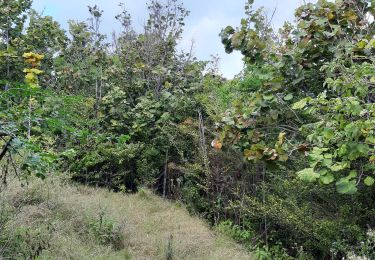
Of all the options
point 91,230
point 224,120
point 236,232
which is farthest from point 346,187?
point 236,232

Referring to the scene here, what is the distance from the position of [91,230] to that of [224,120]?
2314 millimetres

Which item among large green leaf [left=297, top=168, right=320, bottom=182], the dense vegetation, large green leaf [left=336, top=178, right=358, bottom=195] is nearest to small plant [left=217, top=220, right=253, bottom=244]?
the dense vegetation

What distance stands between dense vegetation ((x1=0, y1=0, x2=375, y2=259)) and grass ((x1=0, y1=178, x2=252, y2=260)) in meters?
0.44

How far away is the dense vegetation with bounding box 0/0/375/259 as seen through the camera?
3418 millimetres

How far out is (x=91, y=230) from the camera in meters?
5.68

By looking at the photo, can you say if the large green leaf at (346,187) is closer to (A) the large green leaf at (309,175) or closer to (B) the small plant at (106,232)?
(A) the large green leaf at (309,175)

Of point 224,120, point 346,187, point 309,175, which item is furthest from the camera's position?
point 224,120

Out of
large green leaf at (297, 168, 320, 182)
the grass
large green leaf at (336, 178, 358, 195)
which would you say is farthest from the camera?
the grass

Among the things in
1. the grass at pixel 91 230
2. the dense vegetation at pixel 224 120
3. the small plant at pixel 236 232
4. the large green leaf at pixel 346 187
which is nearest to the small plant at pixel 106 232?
the grass at pixel 91 230

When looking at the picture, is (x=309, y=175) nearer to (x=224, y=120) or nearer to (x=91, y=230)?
(x=224, y=120)

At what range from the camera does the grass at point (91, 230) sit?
4895mm

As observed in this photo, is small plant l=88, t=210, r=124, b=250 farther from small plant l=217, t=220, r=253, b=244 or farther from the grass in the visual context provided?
small plant l=217, t=220, r=253, b=244

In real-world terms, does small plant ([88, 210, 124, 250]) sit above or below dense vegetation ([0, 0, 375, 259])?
below

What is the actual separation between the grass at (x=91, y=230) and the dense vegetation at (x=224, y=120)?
44 centimetres
